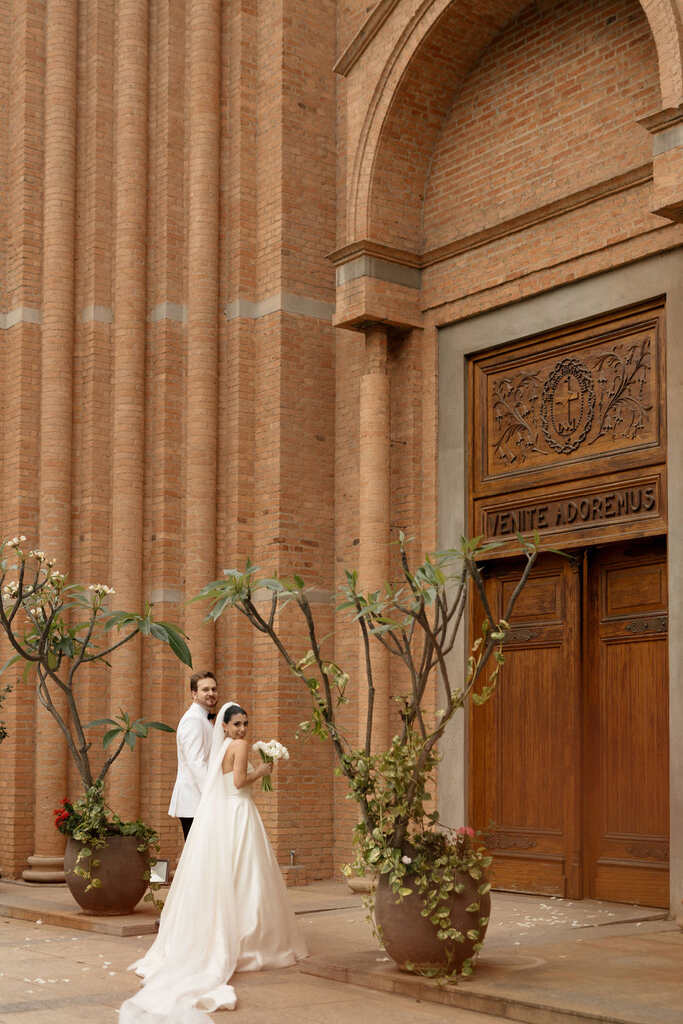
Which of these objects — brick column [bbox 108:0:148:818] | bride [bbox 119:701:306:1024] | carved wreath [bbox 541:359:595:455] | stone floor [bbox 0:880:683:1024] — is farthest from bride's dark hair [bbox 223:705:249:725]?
brick column [bbox 108:0:148:818]

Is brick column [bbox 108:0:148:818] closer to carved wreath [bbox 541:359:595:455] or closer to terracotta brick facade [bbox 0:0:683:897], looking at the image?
terracotta brick facade [bbox 0:0:683:897]

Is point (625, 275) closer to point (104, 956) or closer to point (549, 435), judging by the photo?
point (549, 435)

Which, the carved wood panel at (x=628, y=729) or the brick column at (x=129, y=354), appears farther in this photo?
the brick column at (x=129, y=354)

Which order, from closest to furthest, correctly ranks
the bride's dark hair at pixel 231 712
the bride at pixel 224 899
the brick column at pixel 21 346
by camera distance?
the bride at pixel 224 899, the bride's dark hair at pixel 231 712, the brick column at pixel 21 346

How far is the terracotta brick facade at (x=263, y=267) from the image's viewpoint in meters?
12.5

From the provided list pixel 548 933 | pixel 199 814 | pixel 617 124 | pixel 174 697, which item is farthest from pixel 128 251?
pixel 548 933

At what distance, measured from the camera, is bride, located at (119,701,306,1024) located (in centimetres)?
833

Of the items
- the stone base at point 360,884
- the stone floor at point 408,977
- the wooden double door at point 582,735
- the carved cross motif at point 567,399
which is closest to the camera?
the stone floor at point 408,977

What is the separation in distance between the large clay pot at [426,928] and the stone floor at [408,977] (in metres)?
0.15

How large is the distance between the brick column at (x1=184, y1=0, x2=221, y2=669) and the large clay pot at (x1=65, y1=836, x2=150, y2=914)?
3178 mm

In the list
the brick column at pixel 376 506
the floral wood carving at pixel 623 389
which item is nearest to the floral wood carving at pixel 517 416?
the floral wood carving at pixel 623 389

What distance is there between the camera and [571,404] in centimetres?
1190

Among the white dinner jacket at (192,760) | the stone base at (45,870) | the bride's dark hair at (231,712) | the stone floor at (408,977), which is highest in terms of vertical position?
the bride's dark hair at (231,712)

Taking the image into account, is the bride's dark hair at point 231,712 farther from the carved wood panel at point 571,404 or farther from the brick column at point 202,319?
the brick column at point 202,319
